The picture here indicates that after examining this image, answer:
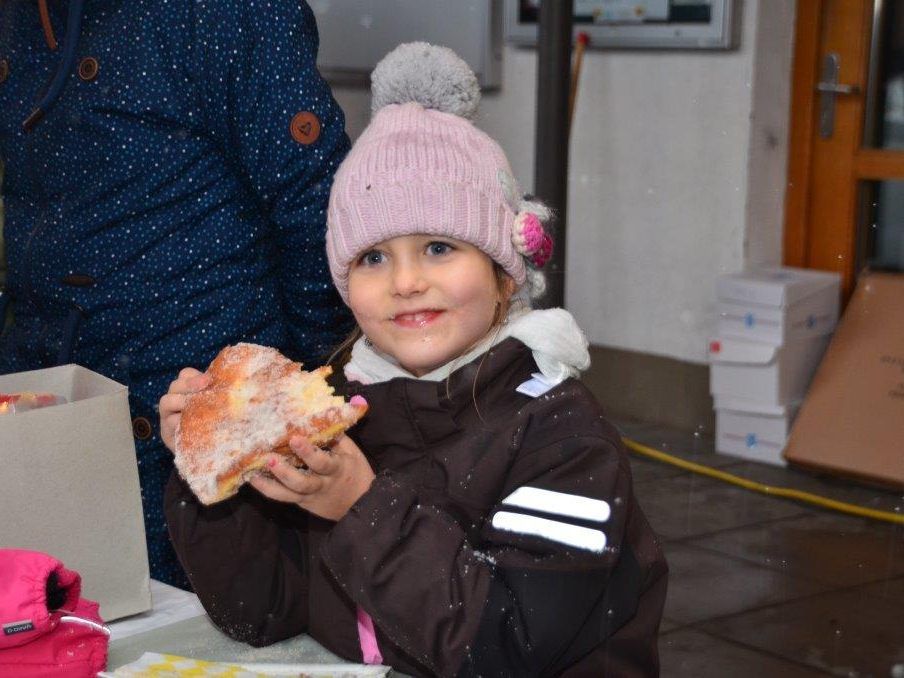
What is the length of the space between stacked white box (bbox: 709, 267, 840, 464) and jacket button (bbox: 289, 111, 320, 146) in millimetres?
3023

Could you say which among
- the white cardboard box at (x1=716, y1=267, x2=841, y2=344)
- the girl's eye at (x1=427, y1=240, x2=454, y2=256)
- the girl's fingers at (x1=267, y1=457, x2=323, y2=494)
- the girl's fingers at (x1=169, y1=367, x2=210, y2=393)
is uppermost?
the girl's eye at (x1=427, y1=240, x2=454, y2=256)

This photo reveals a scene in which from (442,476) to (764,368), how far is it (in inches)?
134

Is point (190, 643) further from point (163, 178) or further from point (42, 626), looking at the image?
point (163, 178)

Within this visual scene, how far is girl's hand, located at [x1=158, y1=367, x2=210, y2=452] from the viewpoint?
134 cm

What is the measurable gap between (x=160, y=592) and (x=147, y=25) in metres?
0.72

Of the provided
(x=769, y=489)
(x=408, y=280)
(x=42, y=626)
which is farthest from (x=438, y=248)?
(x=769, y=489)

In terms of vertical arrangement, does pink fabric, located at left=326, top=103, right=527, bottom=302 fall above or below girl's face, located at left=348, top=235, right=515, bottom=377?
above

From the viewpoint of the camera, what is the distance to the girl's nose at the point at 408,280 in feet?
4.41

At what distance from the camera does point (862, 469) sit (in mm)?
4301

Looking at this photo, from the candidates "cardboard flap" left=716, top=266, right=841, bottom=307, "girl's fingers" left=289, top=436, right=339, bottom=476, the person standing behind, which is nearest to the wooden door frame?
"cardboard flap" left=716, top=266, right=841, bottom=307

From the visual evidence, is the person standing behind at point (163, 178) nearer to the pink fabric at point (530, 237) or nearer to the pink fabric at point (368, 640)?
the pink fabric at point (530, 237)

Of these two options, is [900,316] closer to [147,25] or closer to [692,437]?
[692,437]

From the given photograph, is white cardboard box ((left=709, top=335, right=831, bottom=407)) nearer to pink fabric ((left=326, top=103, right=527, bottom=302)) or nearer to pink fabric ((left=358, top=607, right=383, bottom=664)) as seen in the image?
pink fabric ((left=326, top=103, right=527, bottom=302))

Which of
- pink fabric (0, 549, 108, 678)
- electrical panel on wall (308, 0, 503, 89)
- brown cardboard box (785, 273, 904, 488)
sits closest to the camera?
pink fabric (0, 549, 108, 678)
